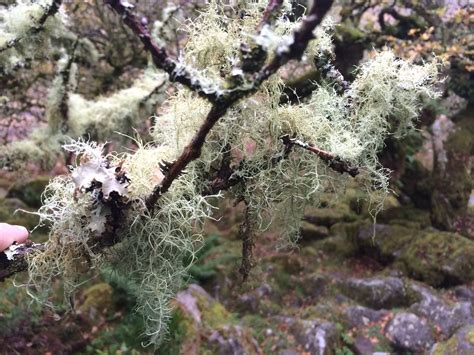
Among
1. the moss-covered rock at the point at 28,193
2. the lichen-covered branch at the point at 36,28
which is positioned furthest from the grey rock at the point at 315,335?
the moss-covered rock at the point at 28,193

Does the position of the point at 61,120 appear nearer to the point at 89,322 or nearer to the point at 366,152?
the point at 89,322

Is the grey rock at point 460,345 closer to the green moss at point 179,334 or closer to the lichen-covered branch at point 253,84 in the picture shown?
the green moss at point 179,334

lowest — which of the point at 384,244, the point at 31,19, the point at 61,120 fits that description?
the point at 384,244

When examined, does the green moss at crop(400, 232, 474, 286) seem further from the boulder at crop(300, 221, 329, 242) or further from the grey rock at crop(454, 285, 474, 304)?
the boulder at crop(300, 221, 329, 242)

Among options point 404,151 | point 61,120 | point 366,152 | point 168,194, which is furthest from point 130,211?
point 404,151

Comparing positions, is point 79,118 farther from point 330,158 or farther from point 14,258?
point 330,158

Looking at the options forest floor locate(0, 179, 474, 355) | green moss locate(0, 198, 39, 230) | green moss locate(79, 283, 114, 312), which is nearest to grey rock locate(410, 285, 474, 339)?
forest floor locate(0, 179, 474, 355)

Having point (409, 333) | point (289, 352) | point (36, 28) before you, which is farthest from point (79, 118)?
point (409, 333)
